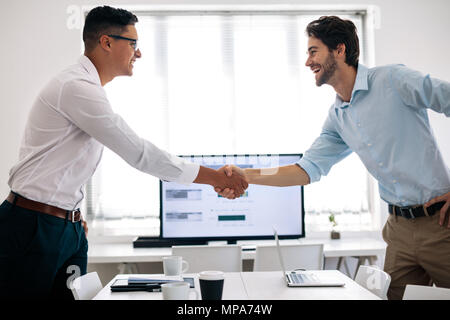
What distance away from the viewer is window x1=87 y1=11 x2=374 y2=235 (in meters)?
3.74

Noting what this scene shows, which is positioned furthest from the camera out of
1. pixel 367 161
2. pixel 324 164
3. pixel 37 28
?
pixel 37 28

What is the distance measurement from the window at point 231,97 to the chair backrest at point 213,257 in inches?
48.4

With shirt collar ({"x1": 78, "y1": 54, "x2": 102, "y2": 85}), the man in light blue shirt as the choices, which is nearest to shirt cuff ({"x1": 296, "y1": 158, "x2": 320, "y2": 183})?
the man in light blue shirt

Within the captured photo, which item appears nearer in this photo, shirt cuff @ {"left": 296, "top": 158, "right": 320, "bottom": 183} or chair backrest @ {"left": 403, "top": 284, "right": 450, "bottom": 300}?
chair backrest @ {"left": 403, "top": 284, "right": 450, "bottom": 300}

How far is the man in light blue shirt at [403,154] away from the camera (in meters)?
1.79

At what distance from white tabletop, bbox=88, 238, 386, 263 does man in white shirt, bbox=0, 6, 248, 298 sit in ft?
3.37

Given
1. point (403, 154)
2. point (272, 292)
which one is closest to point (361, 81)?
point (403, 154)

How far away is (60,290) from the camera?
186 centimetres

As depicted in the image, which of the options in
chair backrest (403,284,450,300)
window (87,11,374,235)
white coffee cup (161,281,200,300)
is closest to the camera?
white coffee cup (161,281,200,300)

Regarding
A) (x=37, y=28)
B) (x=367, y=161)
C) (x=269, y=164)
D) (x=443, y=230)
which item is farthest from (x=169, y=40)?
(x=443, y=230)

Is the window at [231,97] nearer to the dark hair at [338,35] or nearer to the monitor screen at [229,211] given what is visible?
the monitor screen at [229,211]

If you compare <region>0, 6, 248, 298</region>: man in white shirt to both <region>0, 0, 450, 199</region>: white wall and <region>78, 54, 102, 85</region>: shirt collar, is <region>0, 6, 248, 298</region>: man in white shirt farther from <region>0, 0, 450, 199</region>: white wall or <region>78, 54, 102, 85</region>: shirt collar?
<region>0, 0, 450, 199</region>: white wall

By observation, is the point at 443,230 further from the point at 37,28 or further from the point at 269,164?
the point at 37,28
